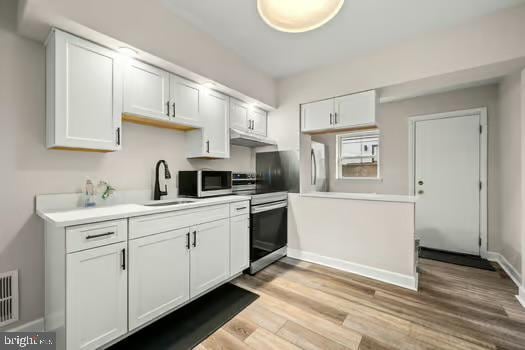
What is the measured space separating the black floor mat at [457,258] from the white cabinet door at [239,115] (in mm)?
3208

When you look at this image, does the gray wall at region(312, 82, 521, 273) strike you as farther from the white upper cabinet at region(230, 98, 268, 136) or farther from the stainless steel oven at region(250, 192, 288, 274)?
the stainless steel oven at region(250, 192, 288, 274)

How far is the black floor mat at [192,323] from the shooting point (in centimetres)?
157

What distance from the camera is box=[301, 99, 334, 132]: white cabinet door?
9.60ft

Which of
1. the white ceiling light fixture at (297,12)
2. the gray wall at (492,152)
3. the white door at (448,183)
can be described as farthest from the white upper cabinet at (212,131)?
the white door at (448,183)

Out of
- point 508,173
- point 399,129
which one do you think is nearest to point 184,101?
point 399,129

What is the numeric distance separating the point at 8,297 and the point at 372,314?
2767 millimetres

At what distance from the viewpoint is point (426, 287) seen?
7.80ft

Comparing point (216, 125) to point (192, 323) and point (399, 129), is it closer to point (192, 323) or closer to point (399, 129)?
point (192, 323)

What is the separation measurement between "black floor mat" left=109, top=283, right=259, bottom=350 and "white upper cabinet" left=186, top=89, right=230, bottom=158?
149 cm

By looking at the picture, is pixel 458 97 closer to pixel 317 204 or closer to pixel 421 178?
pixel 421 178

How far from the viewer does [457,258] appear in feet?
10.4

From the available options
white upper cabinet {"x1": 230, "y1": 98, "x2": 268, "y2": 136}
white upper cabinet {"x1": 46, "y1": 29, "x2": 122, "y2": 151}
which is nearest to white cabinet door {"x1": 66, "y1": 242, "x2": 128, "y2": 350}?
white upper cabinet {"x1": 46, "y1": 29, "x2": 122, "y2": 151}

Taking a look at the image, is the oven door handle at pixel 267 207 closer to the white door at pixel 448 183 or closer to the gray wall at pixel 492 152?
the gray wall at pixel 492 152

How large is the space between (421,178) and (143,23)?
13.7 feet
